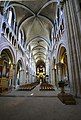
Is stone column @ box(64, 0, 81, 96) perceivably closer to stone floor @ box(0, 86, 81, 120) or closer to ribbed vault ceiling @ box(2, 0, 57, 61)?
stone floor @ box(0, 86, 81, 120)

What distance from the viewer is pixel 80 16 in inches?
274

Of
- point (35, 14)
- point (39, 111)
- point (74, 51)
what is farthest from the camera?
point (35, 14)

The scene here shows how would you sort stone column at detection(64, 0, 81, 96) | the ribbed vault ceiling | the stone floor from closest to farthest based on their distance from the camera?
1. the stone floor
2. stone column at detection(64, 0, 81, 96)
3. the ribbed vault ceiling

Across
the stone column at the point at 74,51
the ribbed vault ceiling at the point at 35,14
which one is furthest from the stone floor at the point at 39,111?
the ribbed vault ceiling at the point at 35,14

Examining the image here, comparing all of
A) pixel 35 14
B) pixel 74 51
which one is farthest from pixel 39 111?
pixel 35 14

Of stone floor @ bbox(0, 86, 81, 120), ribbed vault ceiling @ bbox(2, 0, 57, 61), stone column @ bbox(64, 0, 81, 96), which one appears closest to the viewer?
stone floor @ bbox(0, 86, 81, 120)

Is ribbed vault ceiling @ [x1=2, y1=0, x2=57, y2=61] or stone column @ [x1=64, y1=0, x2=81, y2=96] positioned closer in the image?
stone column @ [x1=64, y1=0, x2=81, y2=96]

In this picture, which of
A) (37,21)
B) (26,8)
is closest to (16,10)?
(26,8)

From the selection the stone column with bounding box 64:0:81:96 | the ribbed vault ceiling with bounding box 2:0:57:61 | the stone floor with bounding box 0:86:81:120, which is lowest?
the stone floor with bounding box 0:86:81:120

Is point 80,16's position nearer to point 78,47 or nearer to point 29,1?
point 78,47

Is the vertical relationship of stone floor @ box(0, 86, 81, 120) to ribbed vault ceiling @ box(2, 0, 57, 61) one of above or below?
below

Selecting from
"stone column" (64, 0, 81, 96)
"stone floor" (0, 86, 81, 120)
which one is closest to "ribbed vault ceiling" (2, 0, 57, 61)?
Result: "stone column" (64, 0, 81, 96)

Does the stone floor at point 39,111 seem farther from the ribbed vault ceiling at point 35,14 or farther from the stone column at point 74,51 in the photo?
the ribbed vault ceiling at point 35,14

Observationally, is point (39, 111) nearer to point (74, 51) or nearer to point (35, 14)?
point (74, 51)
